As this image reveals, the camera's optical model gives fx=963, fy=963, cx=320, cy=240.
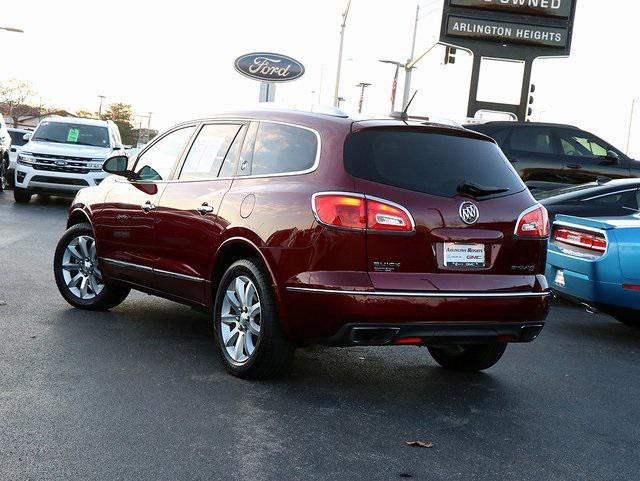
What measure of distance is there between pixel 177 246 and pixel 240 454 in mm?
2515

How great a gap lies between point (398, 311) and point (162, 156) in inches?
110

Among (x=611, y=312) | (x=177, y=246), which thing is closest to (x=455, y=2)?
(x=611, y=312)

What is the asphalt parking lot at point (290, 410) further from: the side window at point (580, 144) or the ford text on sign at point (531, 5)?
the ford text on sign at point (531, 5)

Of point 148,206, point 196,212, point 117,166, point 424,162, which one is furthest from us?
point 117,166

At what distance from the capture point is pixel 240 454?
4512 millimetres

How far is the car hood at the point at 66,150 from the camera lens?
63.6 feet

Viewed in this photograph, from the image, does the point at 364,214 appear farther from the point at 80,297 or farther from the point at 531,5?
the point at 531,5

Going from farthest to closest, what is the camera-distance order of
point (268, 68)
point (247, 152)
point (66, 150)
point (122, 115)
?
1. point (122, 115)
2. point (268, 68)
3. point (66, 150)
4. point (247, 152)

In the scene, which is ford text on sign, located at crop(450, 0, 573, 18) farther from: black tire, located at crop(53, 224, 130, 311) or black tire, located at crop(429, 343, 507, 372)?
black tire, located at crop(429, 343, 507, 372)

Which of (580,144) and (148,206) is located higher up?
(580,144)

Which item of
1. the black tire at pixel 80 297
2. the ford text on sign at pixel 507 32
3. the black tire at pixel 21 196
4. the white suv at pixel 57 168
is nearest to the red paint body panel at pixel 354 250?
the black tire at pixel 80 297

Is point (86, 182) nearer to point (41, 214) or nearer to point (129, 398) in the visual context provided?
point (41, 214)

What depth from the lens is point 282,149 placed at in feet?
20.0

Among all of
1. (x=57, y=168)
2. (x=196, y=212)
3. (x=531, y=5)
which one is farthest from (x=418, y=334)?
(x=531, y=5)
